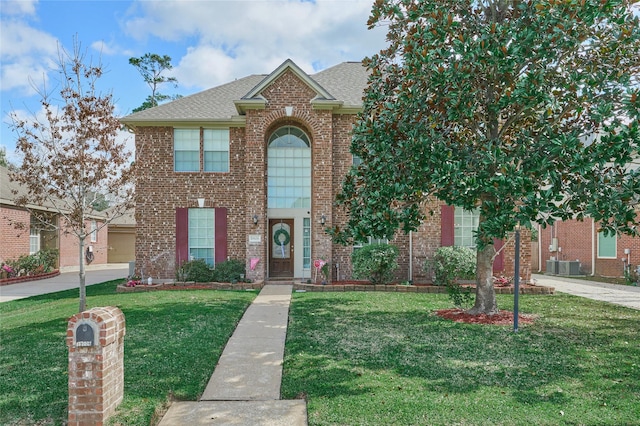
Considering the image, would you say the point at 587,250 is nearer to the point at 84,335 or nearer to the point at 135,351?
the point at 135,351

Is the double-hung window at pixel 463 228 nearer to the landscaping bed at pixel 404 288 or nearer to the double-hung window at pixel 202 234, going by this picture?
the landscaping bed at pixel 404 288

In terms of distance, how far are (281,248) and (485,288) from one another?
26.0ft

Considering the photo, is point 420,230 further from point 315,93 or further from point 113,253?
point 113,253

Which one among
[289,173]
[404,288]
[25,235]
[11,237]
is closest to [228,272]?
[289,173]

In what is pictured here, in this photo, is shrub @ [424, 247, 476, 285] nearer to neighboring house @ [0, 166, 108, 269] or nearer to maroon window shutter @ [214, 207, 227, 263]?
maroon window shutter @ [214, 207, 227, 263]

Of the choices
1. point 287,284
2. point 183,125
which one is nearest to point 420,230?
point 287,284

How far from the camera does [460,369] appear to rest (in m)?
5.98

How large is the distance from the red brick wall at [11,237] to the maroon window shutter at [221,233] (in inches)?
319

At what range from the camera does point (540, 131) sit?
7570 millimetres

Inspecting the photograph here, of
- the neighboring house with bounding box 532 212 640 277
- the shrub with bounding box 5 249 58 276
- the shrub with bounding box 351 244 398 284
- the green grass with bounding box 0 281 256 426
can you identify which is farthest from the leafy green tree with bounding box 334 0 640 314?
the shrub with bounding box 5 249 58 276

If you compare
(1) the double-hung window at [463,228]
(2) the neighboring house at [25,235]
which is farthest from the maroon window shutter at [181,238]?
(1) the double-hung window at [463,228]

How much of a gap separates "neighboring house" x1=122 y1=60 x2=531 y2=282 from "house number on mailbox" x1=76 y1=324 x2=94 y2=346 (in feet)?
33.8

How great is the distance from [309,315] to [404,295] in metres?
4.04

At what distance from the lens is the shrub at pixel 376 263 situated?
13492 millimetres
